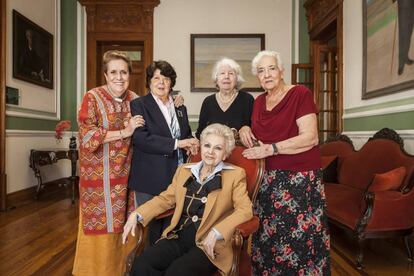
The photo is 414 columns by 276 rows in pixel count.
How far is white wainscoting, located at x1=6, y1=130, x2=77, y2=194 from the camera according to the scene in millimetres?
4781

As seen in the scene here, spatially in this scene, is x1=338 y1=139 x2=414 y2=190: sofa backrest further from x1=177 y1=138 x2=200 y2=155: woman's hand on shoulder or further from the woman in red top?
x1=177 y1=138 x2=200 y2=155: woman's hand on shoulder

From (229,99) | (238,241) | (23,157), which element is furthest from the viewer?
(23,157)

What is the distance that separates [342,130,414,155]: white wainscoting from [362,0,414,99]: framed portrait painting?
415 mm

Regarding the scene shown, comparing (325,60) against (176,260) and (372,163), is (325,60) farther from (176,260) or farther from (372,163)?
(176,260)

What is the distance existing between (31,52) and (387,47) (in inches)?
190

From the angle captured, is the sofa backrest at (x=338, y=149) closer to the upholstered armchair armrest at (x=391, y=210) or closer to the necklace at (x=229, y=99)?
the upholstered armchair armrest at (x=391, y=210)

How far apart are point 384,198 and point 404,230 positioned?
356mm

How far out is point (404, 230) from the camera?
276 cm

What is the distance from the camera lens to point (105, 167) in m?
2.08

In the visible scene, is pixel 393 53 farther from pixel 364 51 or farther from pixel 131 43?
pixel 131 43

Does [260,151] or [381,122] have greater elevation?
[381,122]

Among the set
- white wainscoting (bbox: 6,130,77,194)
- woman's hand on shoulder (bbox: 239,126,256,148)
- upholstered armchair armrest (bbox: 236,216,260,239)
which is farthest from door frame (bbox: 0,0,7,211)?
upholstered armchair armrest (bbox: 236,216,260,239)

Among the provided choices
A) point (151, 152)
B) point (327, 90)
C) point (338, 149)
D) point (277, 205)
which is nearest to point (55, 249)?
point (151, 152)

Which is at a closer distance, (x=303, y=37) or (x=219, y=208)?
(x=219, y=208)
